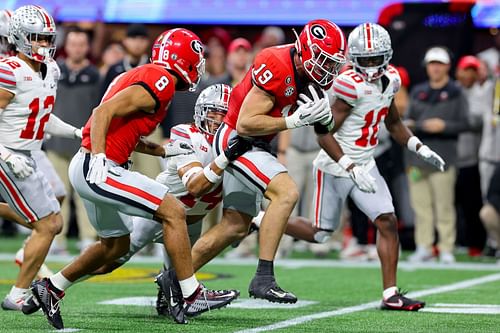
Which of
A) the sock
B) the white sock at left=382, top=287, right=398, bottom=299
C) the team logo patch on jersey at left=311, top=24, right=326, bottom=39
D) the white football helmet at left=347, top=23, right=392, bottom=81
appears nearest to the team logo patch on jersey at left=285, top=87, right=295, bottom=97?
the team logo patch on jersey at left=311, top=24, right=326, bottom=39

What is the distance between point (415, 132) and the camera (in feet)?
35.8

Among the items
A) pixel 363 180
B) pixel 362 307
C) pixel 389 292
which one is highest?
pixel 363 180

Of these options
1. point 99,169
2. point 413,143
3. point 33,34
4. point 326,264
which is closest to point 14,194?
point 33,34

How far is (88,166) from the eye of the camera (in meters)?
5.78

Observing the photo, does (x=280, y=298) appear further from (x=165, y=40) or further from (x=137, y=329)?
(x=165, y=40)

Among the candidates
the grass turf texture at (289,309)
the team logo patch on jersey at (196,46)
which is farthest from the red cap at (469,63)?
the team logo patch on jersey at (196,46)

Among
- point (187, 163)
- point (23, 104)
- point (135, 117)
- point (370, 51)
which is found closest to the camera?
point (135, 117)

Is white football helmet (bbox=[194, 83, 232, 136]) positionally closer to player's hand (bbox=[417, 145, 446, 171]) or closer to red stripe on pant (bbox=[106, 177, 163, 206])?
red stripe on pant (bbox=[106, 177, 163, 206])

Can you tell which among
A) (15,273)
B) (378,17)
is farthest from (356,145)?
(378,17)

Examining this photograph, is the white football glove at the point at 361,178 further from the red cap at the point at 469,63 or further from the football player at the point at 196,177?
the red cap at the point at 469,63

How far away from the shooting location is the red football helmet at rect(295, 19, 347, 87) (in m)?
6.19

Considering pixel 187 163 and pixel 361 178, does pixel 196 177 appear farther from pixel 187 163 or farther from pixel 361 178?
pixel 361 178

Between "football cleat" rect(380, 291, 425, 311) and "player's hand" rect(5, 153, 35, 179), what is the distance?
2.21 m

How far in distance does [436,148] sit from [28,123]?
5144 mm
